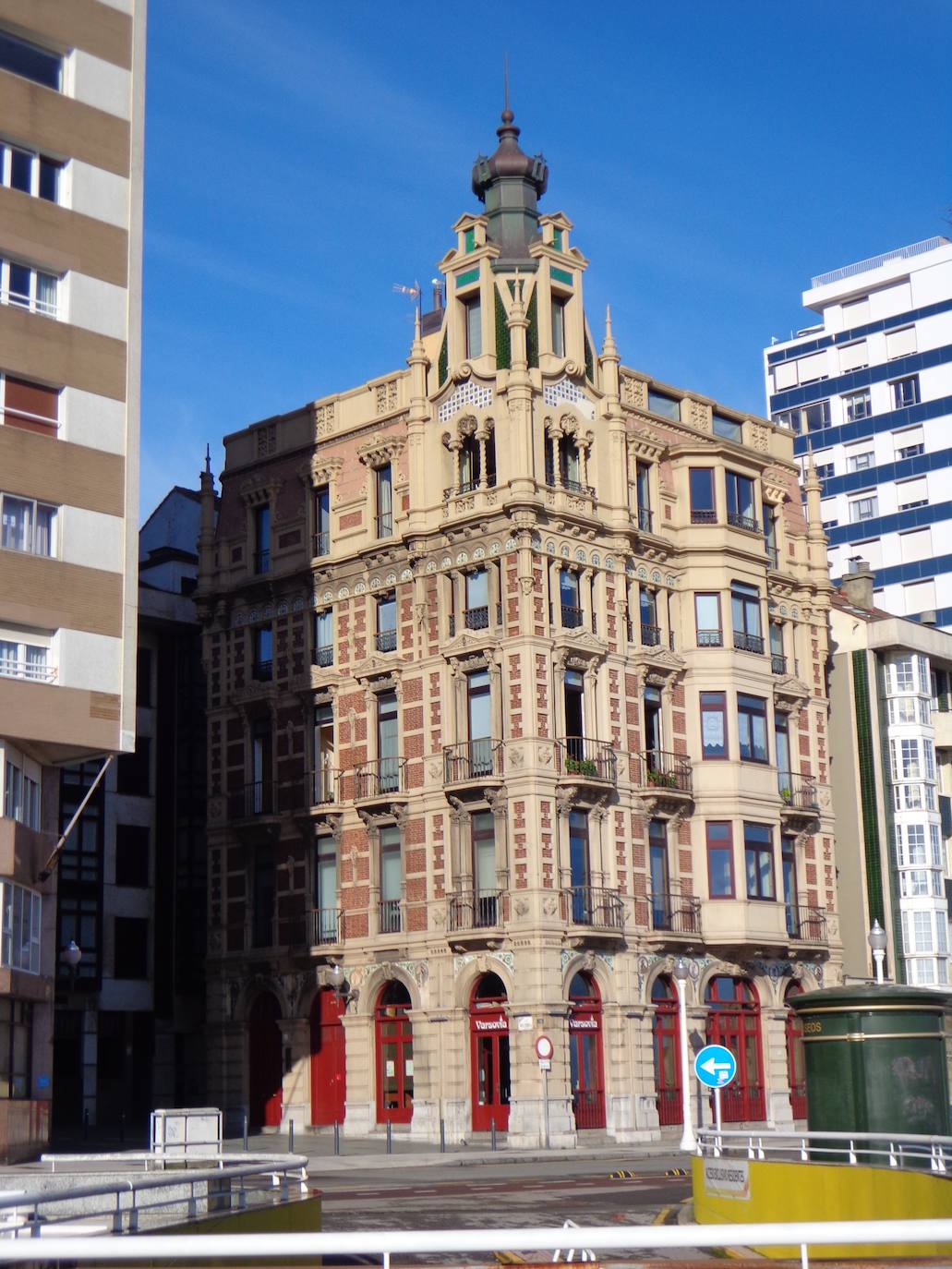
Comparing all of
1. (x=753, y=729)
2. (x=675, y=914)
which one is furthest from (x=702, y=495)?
(x=675, y=914)

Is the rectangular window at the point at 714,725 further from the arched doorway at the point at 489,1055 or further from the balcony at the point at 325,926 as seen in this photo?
the balcony at the point at 325,926

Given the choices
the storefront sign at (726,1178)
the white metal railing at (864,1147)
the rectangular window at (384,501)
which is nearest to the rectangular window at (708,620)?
the rectangular window at (384,501)

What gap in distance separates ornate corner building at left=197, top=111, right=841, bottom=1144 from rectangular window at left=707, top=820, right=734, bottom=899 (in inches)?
5.3

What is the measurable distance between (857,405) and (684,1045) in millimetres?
65616

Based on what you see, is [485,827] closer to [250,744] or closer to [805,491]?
[250,744]

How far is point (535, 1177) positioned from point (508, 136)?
112 ft

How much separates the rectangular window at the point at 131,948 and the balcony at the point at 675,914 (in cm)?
1870

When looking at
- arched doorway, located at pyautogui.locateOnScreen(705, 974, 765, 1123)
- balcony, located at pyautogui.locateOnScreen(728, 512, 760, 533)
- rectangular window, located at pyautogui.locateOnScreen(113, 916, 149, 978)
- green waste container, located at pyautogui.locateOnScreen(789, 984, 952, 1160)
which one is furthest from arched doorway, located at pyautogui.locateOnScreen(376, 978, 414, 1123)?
green waste container, located at pyautogui.locateOnScreen(789, 984, 952, 1160)

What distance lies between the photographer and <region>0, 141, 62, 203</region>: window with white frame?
1527 inches

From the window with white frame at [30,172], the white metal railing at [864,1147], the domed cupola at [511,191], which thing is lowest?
the white metal railing at [864,1147]

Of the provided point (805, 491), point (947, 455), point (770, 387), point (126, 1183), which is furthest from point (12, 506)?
point (770, 387)

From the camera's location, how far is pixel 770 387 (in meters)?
114

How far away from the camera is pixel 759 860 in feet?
183

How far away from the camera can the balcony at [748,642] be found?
56.7m
